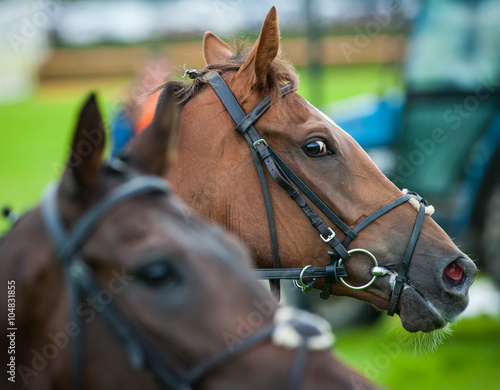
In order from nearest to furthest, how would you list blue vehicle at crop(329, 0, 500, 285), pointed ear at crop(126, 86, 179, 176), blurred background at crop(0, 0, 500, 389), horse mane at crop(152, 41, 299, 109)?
pointed ear at crop(126, 86, 179, 176), horse mane at crop(152, 41, 299, 109), blurred background at crop(0, 0, 500, 389), blue vehicle at crop(329, 0, 500, 285)

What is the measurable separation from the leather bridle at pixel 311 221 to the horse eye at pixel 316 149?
140 mm

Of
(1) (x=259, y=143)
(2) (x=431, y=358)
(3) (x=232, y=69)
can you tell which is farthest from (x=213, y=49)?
(2) (x=431, y=358)

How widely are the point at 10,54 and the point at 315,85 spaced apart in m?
28.4

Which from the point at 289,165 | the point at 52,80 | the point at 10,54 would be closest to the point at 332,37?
the point at 52,80

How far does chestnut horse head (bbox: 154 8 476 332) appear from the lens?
9.86ft

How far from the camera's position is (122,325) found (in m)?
1.81

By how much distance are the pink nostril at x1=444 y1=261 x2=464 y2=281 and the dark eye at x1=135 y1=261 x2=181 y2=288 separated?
1.74 meters

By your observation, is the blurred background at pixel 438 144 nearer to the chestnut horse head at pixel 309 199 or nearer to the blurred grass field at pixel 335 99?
the blurred grass field at pixel 335 99

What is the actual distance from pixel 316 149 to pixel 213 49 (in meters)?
1.09

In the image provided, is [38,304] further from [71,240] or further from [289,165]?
[289,165]

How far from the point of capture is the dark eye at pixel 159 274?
178 centimetres

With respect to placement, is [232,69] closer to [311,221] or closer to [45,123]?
[311,221]

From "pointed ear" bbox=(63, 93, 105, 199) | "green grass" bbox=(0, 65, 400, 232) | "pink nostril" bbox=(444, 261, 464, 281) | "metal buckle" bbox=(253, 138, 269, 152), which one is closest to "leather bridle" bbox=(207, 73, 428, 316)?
"metal buckle" bbox=(253, 138, 269, 152)

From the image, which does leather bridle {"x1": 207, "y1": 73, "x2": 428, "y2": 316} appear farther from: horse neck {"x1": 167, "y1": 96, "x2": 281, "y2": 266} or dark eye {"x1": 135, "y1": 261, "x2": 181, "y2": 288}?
dark eye {"x1": 135, "y1": 261, "x2": 181, "y2": 288}
